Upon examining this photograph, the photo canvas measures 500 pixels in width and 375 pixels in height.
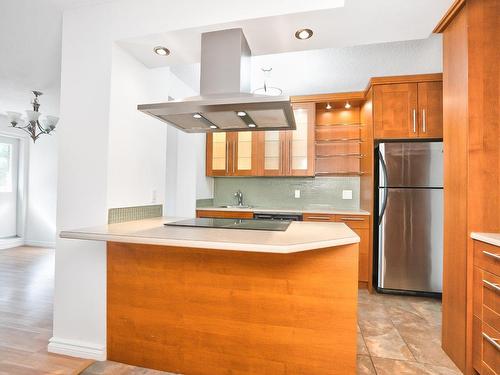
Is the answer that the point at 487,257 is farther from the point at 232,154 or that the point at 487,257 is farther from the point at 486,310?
the point at 232,154

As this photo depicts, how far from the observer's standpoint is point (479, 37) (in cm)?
173

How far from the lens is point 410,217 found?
10.2ft

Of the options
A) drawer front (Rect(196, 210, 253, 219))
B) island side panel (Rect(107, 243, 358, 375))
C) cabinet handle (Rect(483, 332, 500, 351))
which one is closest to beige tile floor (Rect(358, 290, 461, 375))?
Answer: cabinet handle (Rect(483, 332, 500, 351))

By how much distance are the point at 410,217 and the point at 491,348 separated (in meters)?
1.68

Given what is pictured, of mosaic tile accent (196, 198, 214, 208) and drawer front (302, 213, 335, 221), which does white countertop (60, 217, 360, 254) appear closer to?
drawer front (302, 213, 335, 221)

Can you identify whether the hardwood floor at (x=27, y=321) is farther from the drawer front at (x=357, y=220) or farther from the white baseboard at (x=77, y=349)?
the drawer front at (x=357, y=220)

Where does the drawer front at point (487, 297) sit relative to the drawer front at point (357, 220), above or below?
below

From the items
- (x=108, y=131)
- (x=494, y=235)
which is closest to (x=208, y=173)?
(x=108, y=131)

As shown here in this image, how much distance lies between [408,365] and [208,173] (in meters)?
3.25

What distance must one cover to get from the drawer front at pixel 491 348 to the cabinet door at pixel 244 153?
298cm

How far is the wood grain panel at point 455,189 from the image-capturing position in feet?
5.87

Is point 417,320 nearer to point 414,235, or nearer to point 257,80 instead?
point 414,235

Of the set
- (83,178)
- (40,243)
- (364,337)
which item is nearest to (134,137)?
(83,178)

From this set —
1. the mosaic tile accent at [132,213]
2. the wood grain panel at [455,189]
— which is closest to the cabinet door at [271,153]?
the mosaic tile accent at [132,213]
